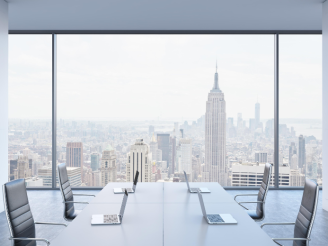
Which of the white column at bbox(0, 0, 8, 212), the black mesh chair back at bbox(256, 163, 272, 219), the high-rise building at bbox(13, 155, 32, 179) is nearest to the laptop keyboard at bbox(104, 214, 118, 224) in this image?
the black mesh chair back at bbox(256, 163, 272, 219)

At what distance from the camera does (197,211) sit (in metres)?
2.68

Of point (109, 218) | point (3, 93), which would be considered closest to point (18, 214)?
point (109, 218)

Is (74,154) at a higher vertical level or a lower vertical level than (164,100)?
lower

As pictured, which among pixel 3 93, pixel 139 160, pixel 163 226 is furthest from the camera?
pixel 139 160

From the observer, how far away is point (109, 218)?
2.46 m

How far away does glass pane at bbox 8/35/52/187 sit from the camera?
6578mm

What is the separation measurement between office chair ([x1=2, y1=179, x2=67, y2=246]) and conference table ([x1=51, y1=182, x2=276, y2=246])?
433 millimetres

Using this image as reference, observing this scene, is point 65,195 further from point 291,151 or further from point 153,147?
point 291,151

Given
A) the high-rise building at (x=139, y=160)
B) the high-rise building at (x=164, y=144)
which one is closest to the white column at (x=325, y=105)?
the high-rise building at (x=164, y=144)

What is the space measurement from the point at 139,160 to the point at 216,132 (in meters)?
2.00
